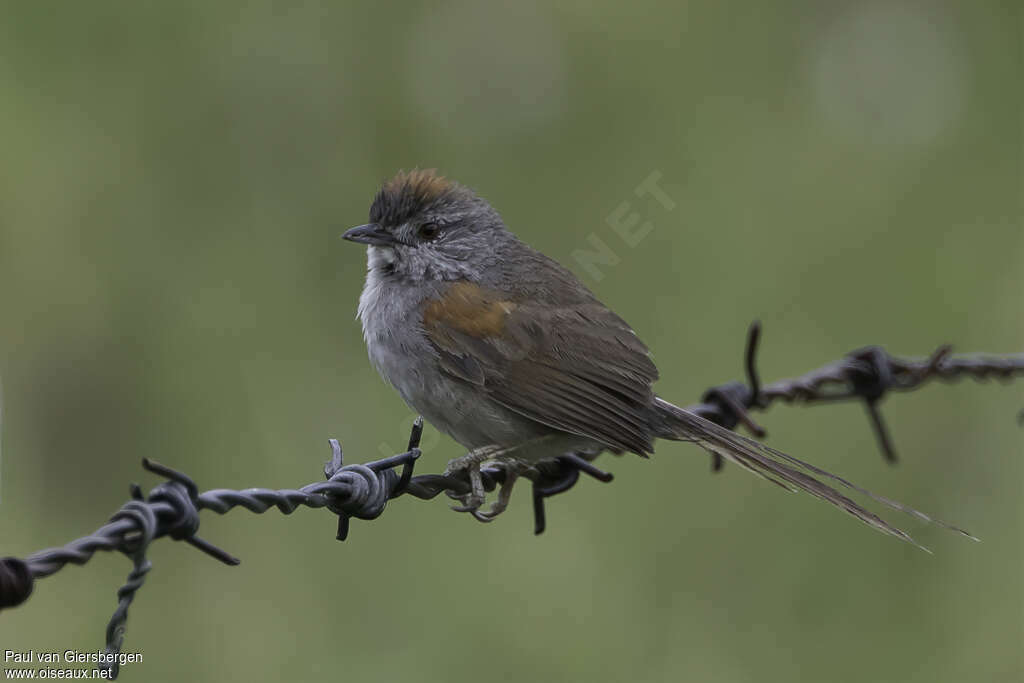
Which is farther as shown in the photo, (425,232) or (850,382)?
(425,232)

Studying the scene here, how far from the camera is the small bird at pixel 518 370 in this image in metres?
3.64

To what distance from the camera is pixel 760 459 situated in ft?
11.7

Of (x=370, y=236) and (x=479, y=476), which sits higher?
(x=370, y=236)

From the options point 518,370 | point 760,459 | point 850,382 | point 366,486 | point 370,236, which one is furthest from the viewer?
point 370,236

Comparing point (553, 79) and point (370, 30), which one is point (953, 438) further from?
point (370, 30)

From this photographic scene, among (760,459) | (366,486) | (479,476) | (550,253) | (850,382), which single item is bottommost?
(366,486)

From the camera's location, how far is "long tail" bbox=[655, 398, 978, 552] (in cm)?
332

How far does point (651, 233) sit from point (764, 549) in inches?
77.7

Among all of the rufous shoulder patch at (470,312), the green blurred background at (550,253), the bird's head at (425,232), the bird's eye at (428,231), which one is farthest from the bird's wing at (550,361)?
the green blurred background at (550,253)

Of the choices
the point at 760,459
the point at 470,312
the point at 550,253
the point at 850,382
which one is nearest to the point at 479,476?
the point at 470,312

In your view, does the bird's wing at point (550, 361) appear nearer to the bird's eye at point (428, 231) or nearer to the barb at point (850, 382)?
the barb at point (850, 382)

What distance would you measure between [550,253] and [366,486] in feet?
11.3

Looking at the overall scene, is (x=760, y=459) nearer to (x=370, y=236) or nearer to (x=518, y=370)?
(x=518, y=370)

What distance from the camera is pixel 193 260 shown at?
537 cm
